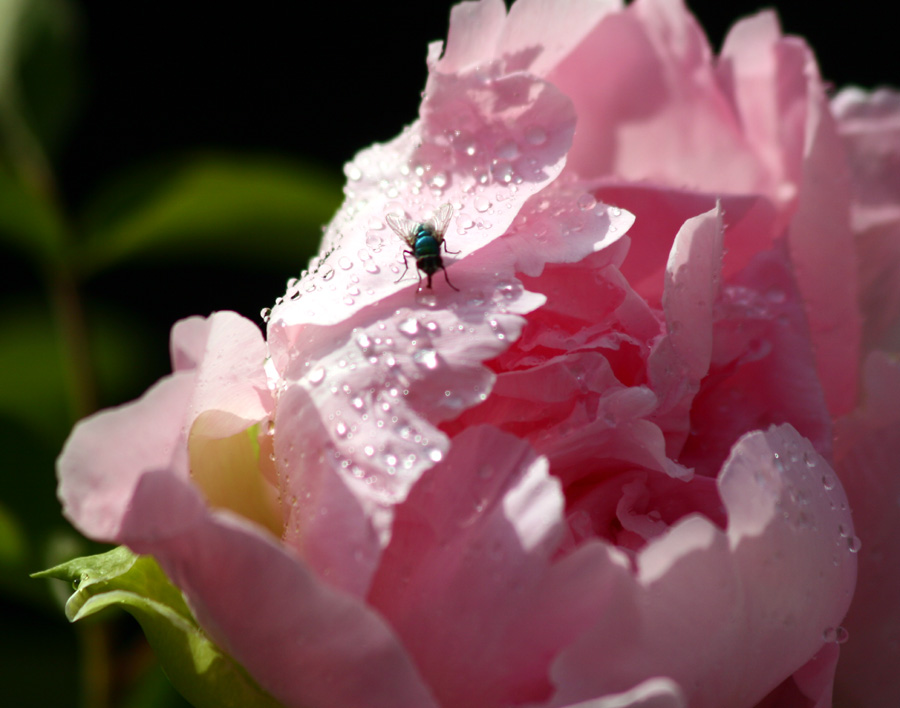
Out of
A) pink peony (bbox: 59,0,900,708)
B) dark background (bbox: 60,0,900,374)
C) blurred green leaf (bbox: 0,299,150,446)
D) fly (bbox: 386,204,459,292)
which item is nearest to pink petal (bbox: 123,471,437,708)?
pink peony (bbox: 59,0,900,708)

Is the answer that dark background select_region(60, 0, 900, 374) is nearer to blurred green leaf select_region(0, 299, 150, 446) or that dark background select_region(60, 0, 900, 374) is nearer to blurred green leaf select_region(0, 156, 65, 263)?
blurred green leaf select_region(0, 299, 150, 446)

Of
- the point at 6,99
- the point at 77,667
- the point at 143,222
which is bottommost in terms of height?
the point at 77,667

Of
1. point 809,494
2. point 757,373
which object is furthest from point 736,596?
point 757,373

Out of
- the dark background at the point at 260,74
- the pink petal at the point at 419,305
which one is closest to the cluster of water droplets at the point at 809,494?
the pink petal at the point at 419,305

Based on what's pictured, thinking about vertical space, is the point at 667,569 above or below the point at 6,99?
below

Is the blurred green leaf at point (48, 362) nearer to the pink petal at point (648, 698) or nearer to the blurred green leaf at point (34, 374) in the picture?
the blurred green leaf at point (34, 374)

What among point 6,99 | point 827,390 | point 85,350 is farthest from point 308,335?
point 6,99

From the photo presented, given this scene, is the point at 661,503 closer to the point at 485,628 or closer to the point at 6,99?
the point at 485,628

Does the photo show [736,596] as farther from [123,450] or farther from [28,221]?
[28,221]
